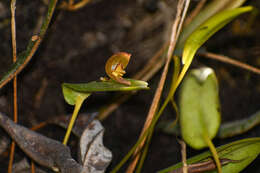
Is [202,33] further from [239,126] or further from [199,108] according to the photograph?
[239,126]

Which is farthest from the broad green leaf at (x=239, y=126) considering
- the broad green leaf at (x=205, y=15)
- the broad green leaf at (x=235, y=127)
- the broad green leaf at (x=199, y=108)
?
the broad green leaf at (x=205, y=15)

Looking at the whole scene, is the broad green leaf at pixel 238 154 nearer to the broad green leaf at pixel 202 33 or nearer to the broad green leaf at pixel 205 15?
the broad green leaf at pixel 202 33

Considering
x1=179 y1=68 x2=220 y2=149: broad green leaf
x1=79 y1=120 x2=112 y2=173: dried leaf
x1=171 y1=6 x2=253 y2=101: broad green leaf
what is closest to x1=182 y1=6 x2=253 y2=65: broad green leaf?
x1=171 y1=6 x2=253 y2=101: broad green leaf

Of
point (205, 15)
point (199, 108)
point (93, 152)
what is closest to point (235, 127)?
point (199, 108)

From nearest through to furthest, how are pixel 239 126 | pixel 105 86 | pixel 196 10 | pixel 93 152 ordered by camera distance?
pixel 105 86
pixel 93 152
pixel 239 126
pixel 196 10

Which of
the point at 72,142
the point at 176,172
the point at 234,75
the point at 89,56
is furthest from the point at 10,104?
the point at 234,75
